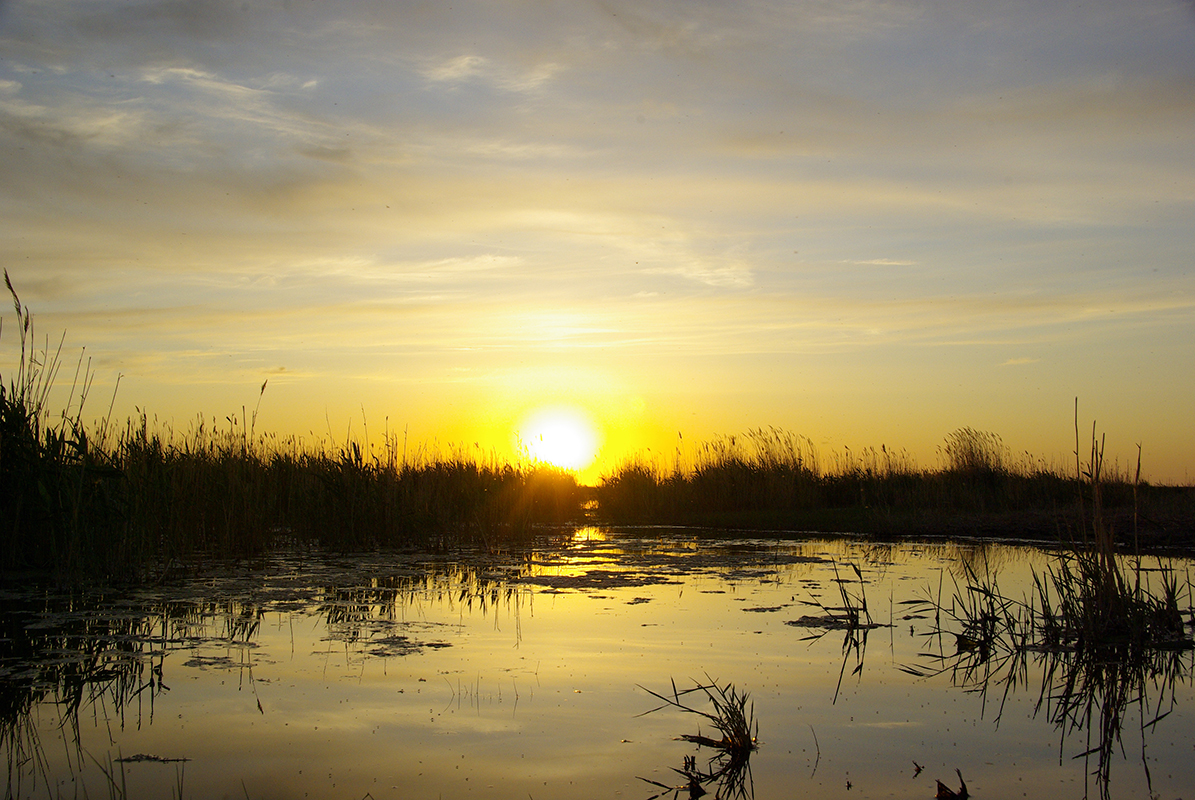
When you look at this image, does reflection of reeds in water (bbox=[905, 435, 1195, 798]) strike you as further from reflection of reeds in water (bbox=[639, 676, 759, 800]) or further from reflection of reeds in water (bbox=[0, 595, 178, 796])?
reflection of reeds in water (bbox=[0, 595, 178, 796])

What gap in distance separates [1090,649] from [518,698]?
121 inches

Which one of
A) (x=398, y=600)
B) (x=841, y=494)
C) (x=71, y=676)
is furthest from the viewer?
(x=841, y=494)

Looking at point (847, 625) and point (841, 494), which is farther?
point (841, 494)

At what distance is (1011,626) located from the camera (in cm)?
501

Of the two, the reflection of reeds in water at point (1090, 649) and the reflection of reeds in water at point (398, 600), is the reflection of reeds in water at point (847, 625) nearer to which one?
the reflection of reeds in water at point (1090, 649)

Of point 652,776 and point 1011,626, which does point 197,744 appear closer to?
point 652,776

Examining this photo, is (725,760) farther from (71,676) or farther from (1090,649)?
(71,676)

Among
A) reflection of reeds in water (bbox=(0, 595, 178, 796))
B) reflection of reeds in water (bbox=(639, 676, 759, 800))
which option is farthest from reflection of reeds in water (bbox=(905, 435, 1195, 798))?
reflection of reeds in water (bbox=(0, 595, 178, 796))

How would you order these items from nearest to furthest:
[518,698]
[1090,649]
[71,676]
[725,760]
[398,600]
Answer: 1. [725,760]
2. [518,698]
3. [71,676]
4. [1090,649]
5. [398,600]

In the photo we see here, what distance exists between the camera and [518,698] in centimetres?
365

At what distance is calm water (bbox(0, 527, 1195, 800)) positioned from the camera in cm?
280

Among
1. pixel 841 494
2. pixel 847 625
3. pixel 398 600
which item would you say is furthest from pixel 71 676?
pixel 841 494

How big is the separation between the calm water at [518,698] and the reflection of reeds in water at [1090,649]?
0.09 feet

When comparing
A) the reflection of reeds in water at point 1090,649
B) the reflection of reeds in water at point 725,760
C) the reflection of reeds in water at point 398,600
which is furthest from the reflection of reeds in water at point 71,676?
the reflection of reeds in water at point 1090,649
